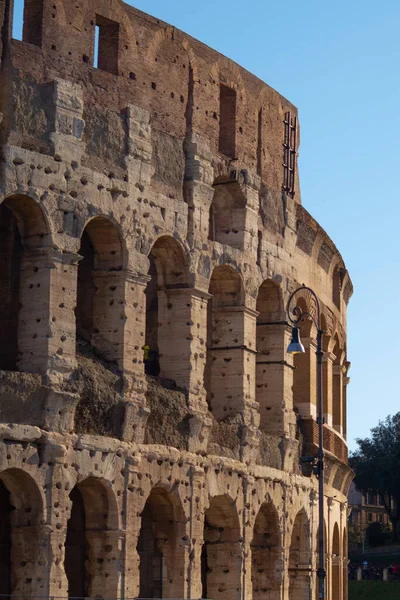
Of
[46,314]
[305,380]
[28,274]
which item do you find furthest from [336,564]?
[28,274]

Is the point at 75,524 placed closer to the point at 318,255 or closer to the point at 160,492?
the point at 160,492

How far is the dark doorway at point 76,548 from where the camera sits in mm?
25078

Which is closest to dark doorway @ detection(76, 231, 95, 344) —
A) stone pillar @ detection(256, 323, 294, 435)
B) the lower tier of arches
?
the lower tier of arches

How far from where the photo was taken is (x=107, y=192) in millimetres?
24688

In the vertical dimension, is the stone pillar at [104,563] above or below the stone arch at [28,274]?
below

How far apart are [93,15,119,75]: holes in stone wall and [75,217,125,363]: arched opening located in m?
2.72

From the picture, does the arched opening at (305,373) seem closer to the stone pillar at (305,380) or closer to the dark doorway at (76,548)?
the stone pillar at (305,380)

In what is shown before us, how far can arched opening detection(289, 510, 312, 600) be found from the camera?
3152 cm

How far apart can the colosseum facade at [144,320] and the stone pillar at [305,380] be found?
312 millimetres

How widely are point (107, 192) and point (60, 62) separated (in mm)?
2273

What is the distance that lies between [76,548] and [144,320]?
4.05m

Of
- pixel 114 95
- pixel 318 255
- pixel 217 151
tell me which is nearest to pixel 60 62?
pixel 114 95

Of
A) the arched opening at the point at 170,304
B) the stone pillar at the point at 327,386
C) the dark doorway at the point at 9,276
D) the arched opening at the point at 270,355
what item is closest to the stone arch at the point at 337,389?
the stone pillar at the point at 327,386

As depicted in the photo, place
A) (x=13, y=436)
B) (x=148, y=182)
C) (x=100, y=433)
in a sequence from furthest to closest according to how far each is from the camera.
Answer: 1. (x=148, y=182)
2. (x=100, y=433)
3. (x=13, y=436)
